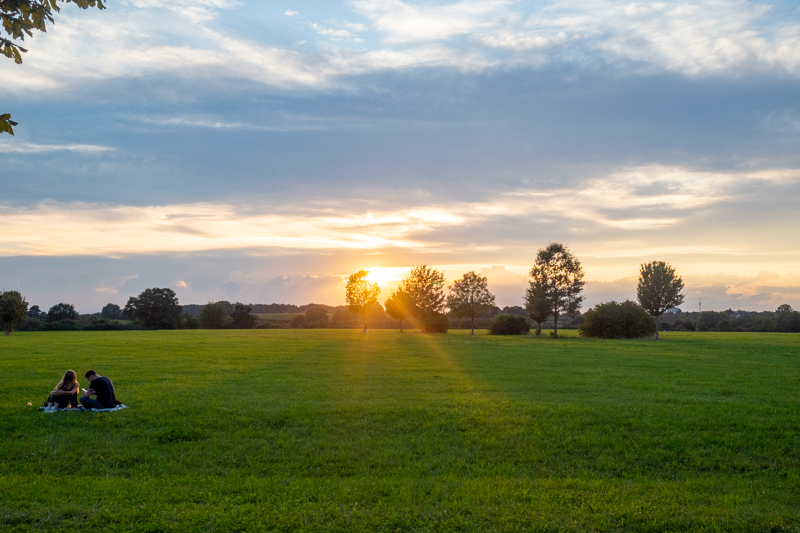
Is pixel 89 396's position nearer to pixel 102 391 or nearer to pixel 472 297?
pixel 102 391

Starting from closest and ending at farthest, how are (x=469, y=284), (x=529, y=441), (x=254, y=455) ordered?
(x=254, y=455)
(x=529, y=441)
(x=469, y=284)

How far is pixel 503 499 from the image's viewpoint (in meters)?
9.66

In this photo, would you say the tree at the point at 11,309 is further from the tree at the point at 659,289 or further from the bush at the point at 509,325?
the tree at the point at 659,289

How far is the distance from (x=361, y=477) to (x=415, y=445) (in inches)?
107

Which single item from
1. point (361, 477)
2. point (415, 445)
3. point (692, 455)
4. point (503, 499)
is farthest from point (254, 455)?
point (692, 455)

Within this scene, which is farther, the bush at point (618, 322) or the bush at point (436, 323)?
the bush at point (436, 323)

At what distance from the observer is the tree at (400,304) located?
292 feet

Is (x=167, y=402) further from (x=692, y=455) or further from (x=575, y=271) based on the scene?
(x=575, y=271)

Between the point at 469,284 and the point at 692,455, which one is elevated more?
the point at 469,284

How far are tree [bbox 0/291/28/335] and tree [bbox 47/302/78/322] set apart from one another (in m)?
53.0

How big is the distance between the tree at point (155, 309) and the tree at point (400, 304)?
54735 millimetres

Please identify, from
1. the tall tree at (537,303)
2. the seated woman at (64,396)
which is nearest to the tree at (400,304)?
the tall tree at (537,303)

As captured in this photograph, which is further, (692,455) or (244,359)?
(244,359)

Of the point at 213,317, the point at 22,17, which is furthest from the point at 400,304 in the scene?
the point at 22,17
